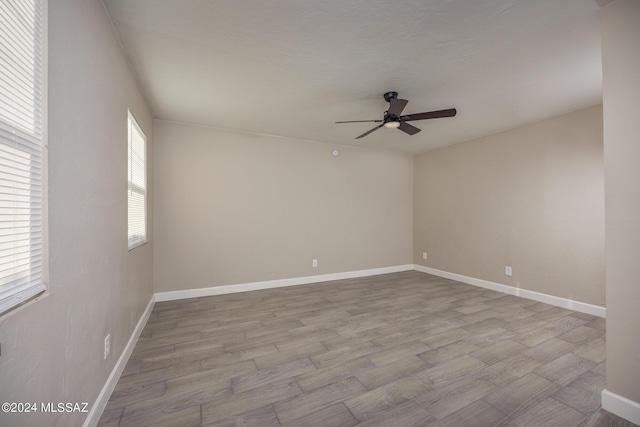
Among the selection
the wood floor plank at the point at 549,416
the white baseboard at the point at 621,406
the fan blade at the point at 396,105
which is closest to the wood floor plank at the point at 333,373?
the wood floor plank at the point at 549,416

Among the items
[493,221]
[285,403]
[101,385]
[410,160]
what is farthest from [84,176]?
[410,160]

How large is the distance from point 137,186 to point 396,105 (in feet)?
9.05

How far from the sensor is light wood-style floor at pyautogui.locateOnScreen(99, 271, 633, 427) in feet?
5.10

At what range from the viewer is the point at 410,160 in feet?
18.1

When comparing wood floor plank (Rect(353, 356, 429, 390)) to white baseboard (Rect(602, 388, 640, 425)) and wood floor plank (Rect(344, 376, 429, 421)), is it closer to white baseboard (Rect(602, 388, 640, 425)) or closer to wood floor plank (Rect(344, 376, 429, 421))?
wood floor plank (Rect(344, 376, 429, 421))

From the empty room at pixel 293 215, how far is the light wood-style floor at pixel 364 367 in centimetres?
2

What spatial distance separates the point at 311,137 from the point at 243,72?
6.86ft

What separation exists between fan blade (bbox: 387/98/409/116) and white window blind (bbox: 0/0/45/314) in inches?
90.4

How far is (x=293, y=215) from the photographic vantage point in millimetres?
4406

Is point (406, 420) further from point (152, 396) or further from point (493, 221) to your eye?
point (493, 221)

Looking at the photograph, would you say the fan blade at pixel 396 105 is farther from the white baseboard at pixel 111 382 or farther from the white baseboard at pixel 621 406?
the white baseboard at pixel 111 382

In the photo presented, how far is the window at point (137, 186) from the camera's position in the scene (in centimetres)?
241

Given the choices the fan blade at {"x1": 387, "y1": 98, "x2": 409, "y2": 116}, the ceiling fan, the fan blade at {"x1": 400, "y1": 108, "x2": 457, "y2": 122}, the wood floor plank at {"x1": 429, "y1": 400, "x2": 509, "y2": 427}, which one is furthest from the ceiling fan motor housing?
the wood floor plank at {"x1": 429, "y1": 400, "x2": 509, "y2": 427}

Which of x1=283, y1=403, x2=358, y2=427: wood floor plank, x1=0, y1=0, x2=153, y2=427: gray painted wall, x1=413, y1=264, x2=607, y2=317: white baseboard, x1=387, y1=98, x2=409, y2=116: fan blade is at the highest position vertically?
x1=387, y1=98, x2=409, y2=116: fan blade
